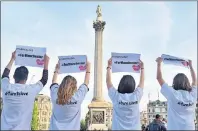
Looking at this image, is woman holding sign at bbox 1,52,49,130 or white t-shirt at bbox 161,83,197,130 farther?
white t-shirt at bbox 161,83,197,130

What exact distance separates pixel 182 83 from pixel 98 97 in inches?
1626

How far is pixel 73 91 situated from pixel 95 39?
44743mm

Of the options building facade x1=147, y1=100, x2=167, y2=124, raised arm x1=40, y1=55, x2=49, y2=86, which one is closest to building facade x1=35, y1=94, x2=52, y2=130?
building facade x1=147, y1=100, x2=167, y2=124

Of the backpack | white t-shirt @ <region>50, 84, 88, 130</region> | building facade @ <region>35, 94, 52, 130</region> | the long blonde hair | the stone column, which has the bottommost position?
building facade @ <region>35, 94, 52, 130</region>

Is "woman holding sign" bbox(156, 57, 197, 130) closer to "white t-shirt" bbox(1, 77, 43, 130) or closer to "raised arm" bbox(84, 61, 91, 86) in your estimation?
"raised arm" bbox(84, 61, 91, 86)

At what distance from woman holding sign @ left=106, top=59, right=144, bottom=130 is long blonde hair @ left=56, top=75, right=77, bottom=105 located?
2.65ft

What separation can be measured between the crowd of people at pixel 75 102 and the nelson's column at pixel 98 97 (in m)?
37.2

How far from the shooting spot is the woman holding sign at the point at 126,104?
24.2 feet

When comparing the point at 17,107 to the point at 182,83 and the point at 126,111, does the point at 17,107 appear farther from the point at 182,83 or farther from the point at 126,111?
the point at 182,83

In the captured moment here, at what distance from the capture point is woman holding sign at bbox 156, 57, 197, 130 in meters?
7.49

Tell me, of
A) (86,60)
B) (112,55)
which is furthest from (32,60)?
(112,55)

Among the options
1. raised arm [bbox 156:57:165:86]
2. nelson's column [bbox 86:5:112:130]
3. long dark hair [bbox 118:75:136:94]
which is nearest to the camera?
long dark hair [bbox 118:75:136:94]

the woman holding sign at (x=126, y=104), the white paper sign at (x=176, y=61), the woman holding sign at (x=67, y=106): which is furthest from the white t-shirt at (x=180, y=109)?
the woman holding sign at (x=67, y=106)

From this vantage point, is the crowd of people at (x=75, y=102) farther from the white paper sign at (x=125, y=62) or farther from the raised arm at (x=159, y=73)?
the white paper sign at (x=125, y=62)
